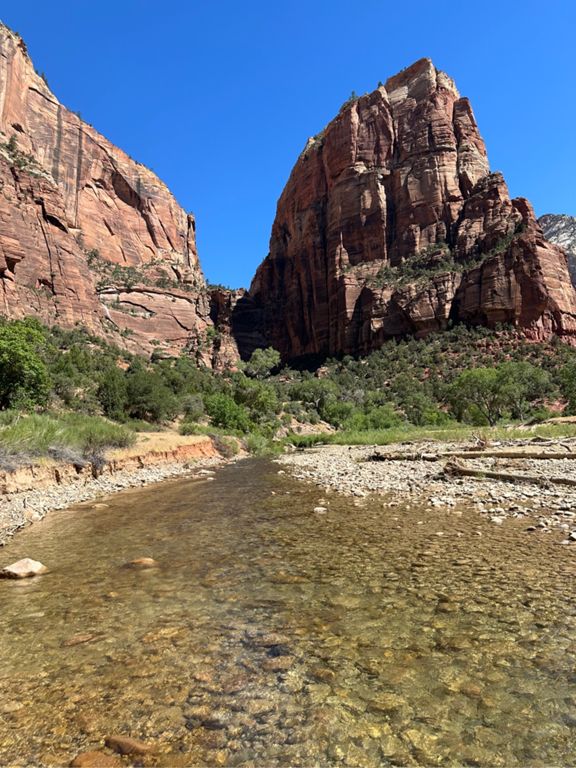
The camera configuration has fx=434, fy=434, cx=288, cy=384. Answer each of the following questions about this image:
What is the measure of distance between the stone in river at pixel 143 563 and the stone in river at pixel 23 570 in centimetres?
121

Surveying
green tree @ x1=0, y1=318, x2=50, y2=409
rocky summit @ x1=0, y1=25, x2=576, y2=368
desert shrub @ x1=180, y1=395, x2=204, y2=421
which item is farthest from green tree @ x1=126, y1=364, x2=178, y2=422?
rocky summit @ x1=0, y1=25, x2=576, y2=368

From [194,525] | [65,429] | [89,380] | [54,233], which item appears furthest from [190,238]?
[194,525]

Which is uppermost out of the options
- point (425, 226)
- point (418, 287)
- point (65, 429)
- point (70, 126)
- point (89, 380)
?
point (70, 126)

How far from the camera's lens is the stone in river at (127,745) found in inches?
108

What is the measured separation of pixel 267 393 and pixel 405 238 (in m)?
64.7

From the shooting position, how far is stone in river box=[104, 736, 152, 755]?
8.97 feet

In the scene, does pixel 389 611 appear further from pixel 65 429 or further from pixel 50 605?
pixel 65 429

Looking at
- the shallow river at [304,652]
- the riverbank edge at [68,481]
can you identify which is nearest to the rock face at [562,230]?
the riverbank edge at [68,481]

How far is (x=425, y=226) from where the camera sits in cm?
9850

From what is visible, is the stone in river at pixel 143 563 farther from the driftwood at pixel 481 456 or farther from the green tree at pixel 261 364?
the green tree at pixel 261 364

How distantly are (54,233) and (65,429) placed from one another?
5629 cm

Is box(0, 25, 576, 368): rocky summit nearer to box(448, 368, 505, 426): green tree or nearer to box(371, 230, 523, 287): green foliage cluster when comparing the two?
box(371, 230, 523, 287): green foliage cluster

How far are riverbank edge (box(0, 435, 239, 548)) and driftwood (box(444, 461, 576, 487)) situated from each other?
1131cm

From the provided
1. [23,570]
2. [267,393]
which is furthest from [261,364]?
[23,570]
